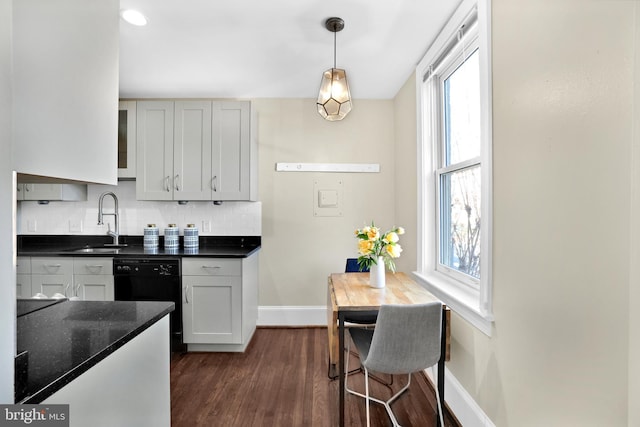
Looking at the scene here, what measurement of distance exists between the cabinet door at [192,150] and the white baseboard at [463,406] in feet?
8.50

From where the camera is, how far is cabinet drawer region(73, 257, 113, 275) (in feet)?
9.30

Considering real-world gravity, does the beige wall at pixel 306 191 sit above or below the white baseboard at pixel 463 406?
above

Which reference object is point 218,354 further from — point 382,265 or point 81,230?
→ point 81,230

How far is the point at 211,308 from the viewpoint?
2.87 metres

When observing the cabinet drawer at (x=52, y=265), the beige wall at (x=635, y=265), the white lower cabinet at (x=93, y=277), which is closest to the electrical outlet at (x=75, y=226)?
the cabinet drawer at (x=52, y=265)

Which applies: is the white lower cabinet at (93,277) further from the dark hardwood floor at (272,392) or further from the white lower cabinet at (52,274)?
the dark hardwood floor at (272,392)

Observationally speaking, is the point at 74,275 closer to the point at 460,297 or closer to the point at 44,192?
the point at 44,192

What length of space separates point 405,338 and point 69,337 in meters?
1.38

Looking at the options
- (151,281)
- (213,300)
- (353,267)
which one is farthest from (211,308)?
(353,267)

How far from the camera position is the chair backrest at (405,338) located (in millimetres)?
1594

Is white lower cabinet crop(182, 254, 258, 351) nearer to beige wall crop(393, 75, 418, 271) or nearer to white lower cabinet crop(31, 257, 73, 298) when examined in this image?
white lower cabinet crop(31, 257, 73, 298)

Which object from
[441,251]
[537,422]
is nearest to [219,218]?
[441,251]

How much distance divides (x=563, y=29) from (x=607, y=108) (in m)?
0.37

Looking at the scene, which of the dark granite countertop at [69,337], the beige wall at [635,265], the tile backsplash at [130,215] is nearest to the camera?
the dark granite countertop at [69,337]
